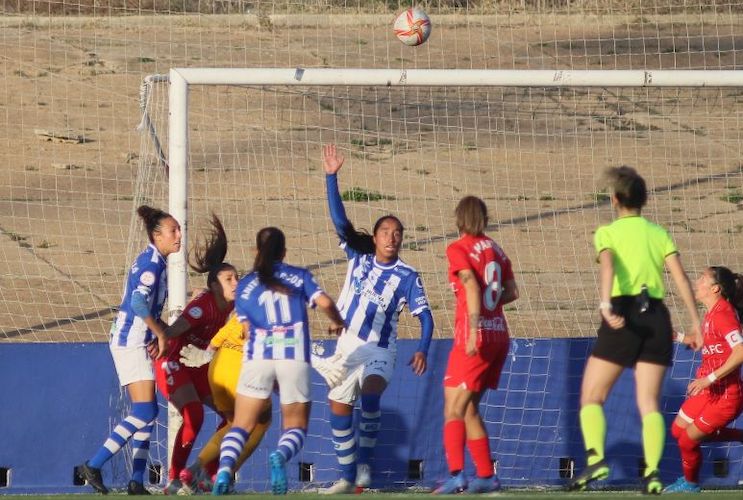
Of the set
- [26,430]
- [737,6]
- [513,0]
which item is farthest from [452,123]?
[26,430]

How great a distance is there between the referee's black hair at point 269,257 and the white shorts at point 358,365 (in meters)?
1.28

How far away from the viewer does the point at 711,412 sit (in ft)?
34.9

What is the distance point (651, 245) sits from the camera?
863cm

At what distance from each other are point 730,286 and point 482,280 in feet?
7.59

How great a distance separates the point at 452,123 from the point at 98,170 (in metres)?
4.97

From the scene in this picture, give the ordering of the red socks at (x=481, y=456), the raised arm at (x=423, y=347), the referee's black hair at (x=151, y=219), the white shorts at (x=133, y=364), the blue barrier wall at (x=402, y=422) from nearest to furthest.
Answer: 1. the red socks at (x=481, y=456)
2. the raised arm at (x=423, y=347)
3. the white shorts at (x=133, y=364)
4. the referee's black hair at (x=151, y=219)
5. the blue barrier wall at (x=402, y=422)

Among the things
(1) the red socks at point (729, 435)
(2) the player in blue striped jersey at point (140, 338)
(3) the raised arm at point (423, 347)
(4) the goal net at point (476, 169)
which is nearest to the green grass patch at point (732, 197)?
(4) the goal net at point (476, 169)

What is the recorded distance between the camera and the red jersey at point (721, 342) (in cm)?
1055

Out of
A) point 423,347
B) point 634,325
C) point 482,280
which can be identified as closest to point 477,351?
point 482,280

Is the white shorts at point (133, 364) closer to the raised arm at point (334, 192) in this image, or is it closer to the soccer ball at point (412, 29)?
the raised arm at point (334, 192)

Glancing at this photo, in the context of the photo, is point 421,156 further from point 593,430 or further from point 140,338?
point 593,430

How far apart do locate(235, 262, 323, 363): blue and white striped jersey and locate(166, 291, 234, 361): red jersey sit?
46.3 inches

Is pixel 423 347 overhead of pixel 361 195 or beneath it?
beneath

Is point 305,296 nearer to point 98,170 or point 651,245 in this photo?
point 651,245
